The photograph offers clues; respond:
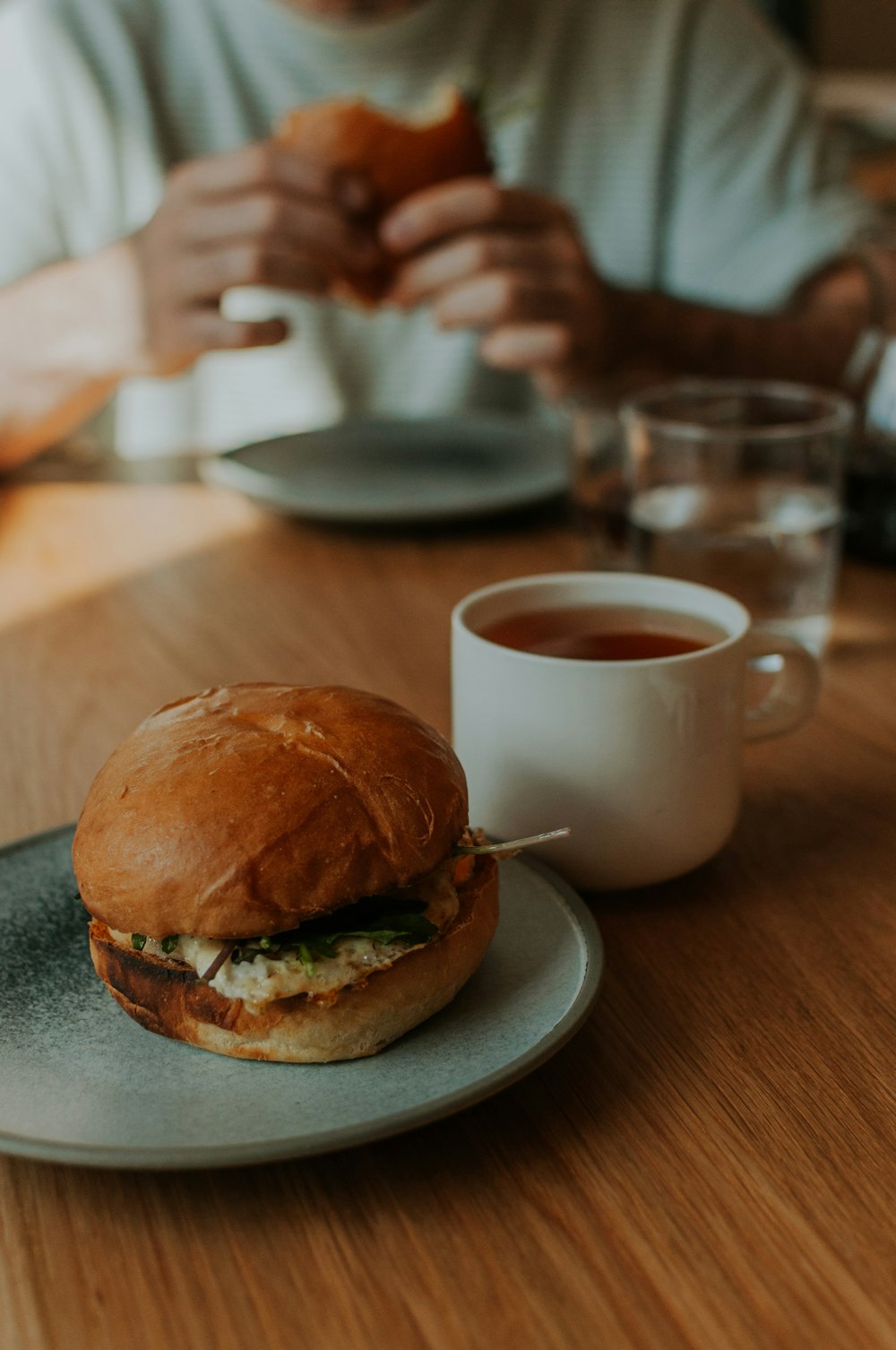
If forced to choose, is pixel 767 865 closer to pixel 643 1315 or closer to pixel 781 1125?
pixel 781 1125

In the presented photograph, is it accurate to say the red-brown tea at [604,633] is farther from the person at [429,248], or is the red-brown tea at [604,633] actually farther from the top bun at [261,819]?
the person at [429,248]

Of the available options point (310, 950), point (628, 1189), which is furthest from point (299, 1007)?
point (628, 1189)

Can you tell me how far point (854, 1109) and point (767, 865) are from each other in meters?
0.21

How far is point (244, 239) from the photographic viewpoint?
4.61ft

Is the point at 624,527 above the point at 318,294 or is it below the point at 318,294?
below

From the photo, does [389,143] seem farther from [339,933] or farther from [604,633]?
[339,933]

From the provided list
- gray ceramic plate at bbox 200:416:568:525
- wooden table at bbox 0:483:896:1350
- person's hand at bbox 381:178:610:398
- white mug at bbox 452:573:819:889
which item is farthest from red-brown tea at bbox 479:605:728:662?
person's hand at bbox 381:178:610:398

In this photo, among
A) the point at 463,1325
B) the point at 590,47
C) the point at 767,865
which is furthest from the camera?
the point at 590,47

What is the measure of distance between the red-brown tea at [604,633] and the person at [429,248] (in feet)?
2.65

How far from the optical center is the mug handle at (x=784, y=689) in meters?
0.71

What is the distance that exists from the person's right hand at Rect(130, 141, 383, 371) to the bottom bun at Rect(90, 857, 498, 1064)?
1012 millimetres

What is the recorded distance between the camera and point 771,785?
0.79 m

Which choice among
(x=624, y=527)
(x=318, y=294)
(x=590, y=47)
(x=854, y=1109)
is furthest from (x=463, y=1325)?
(x=590, y=47)

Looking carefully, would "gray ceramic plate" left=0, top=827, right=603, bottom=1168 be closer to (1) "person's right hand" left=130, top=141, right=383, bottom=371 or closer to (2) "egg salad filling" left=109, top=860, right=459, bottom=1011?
(2) "egg salad filling" left=109, top=860, right=459, bottom=1011
